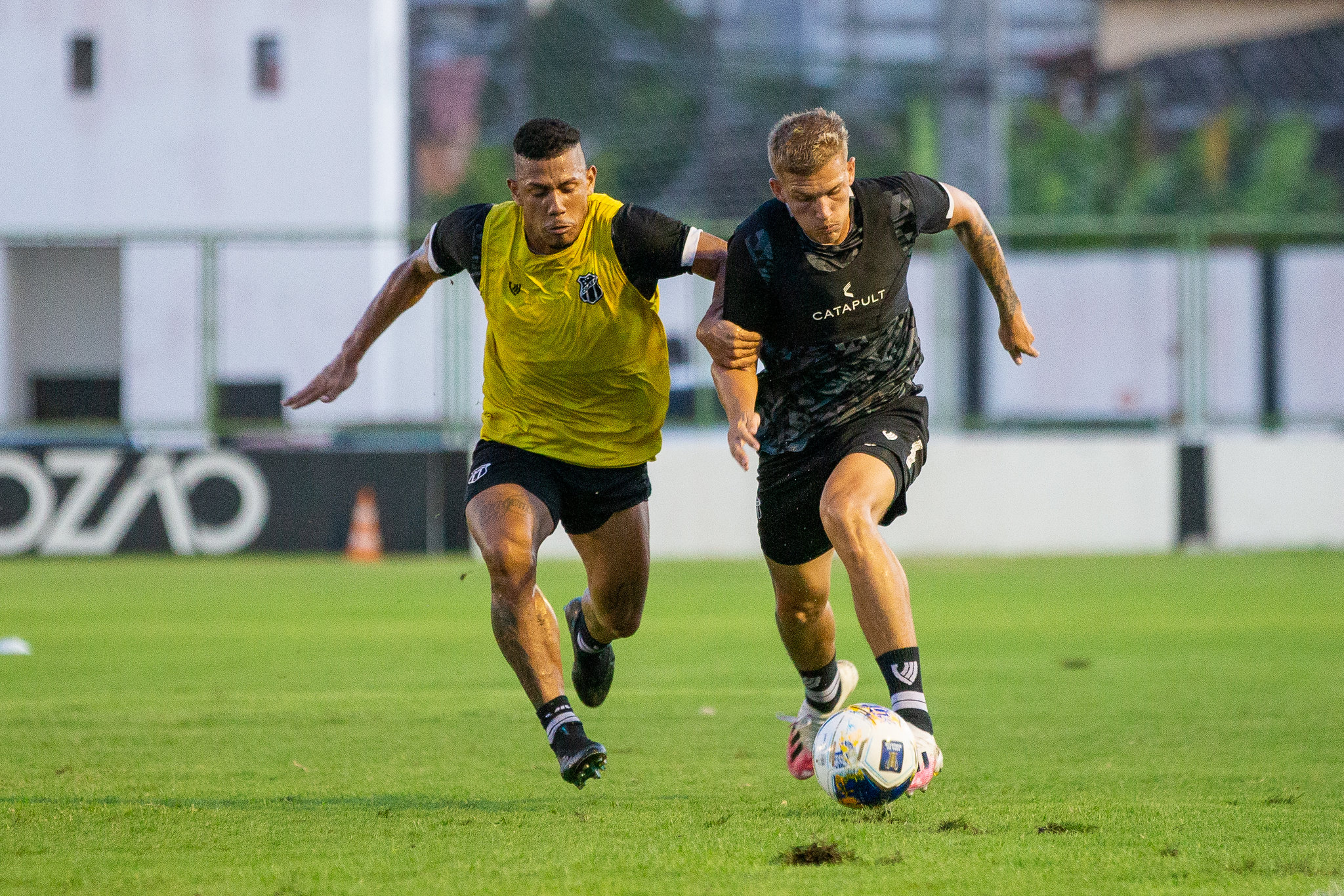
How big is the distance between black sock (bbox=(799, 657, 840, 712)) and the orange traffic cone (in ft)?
34.0

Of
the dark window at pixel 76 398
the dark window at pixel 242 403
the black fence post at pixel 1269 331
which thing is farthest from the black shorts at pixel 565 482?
the dark window at pixel 76 398

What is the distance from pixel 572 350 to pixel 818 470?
0.98 m

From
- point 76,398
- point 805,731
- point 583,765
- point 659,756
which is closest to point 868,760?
point 583,765

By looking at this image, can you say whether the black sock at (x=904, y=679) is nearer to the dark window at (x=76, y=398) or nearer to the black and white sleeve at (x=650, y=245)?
the black and white sleeve at (x=650, y=245)

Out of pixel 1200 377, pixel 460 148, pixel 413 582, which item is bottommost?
pixel 413 582

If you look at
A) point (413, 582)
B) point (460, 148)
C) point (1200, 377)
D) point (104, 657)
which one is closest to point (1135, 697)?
point (104, 657)

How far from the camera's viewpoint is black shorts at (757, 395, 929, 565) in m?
5.64

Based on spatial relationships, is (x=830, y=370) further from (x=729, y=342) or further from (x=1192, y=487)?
(x=1192, y=487)

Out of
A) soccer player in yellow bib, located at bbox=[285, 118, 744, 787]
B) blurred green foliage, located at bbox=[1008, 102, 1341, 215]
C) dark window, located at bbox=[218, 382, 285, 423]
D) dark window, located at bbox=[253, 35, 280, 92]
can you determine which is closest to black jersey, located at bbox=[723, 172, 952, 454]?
soccer player in yellow bib, located at bbox=[285, 118, 744, 787]

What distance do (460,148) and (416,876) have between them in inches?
1655

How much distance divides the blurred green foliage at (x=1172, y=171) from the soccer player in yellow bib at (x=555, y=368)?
1732 inches

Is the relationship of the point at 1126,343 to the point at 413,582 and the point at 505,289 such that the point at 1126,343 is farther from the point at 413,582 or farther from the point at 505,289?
the point at 505,289

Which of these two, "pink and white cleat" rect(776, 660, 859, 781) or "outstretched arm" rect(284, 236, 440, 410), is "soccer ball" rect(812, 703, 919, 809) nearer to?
"pink and white cleat" rect(776, 660, 859, 781)

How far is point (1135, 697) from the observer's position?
776 cm
